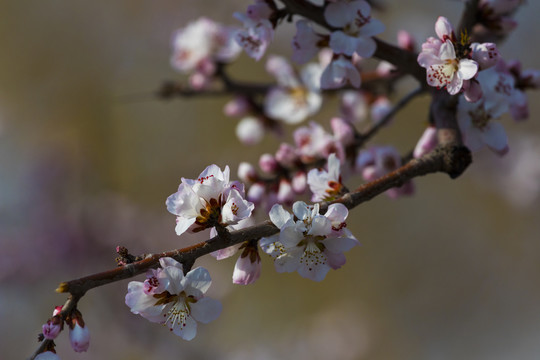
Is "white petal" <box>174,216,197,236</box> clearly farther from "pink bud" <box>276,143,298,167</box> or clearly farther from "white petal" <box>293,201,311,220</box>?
"pink bud" <box>276,143,298,167</box>

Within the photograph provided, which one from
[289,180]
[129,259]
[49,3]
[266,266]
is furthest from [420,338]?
[49,3]

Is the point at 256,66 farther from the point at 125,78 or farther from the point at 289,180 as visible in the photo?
the point at 289,180

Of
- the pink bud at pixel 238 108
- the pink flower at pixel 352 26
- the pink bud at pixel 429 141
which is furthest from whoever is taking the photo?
the pink bud at pixel 238 108

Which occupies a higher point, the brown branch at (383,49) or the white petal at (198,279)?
the brown branch at (383,49)

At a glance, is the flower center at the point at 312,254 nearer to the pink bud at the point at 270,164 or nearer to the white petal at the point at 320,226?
the white petal at the point at 320,226

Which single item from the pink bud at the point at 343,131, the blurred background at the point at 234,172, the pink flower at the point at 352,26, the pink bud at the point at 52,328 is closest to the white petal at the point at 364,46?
the pink flower at the point at 352,26

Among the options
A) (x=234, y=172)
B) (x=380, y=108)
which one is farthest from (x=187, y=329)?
(x=234, y=172)

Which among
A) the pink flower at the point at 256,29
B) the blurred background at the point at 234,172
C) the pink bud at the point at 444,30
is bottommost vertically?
the blurred background at the point at 234,172

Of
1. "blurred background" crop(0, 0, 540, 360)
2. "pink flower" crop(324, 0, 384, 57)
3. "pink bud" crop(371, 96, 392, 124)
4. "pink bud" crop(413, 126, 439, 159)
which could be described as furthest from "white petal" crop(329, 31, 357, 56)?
"blurred background" crop(0, 0, 540, 360)
